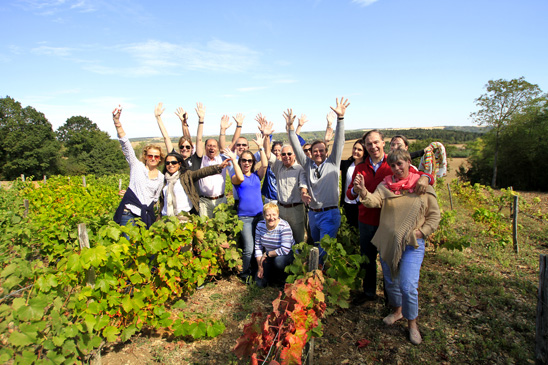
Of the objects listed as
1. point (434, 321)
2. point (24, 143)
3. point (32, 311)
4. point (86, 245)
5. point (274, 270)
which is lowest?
point (434, 321)

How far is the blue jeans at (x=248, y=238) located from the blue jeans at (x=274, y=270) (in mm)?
301

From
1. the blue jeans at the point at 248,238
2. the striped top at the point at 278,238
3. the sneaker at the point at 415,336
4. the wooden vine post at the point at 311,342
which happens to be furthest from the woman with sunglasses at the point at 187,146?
the sneaker at the point at 415,336

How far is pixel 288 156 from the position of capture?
168 inches

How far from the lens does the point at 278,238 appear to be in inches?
165

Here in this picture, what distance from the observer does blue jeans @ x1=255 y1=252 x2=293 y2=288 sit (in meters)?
4.18

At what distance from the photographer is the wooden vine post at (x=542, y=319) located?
256cm

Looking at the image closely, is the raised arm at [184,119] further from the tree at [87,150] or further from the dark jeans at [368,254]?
the tree at [87,150]

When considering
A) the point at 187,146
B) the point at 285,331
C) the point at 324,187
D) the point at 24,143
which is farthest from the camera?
the point at 24,143

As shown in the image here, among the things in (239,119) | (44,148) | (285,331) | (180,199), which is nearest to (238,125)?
(239,119)

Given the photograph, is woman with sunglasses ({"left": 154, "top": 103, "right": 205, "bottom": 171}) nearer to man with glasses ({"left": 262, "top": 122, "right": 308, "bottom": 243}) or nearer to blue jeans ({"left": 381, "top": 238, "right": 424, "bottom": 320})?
man with glasses ({"left": 262, "top": 122, "right": 308, "bottom": 243})

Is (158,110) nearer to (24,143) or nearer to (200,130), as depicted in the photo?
(200,130)

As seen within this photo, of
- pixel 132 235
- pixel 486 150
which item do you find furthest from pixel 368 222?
pixel 486 150

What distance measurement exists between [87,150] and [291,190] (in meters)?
63.9

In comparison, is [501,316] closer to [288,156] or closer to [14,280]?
[288,156]
